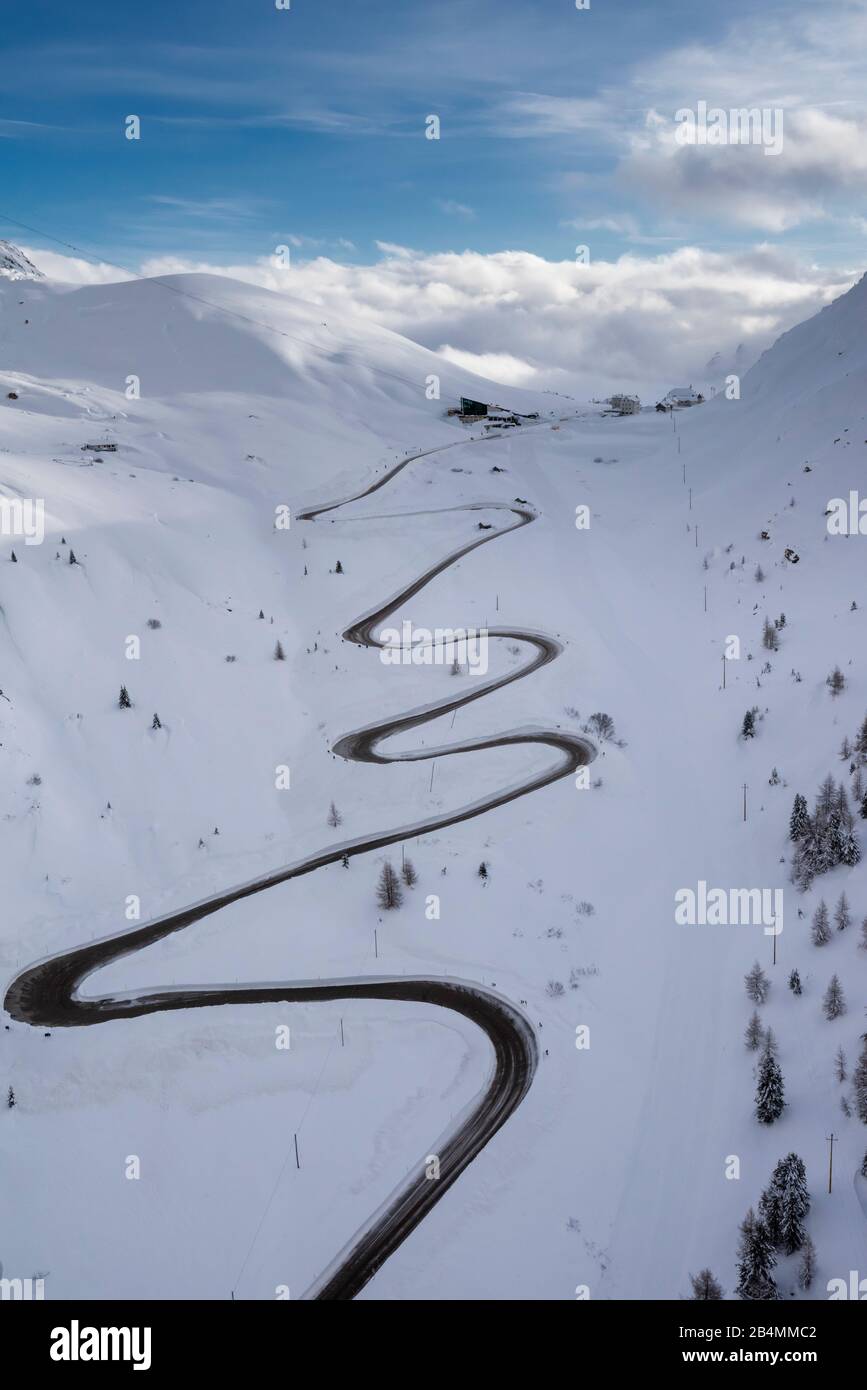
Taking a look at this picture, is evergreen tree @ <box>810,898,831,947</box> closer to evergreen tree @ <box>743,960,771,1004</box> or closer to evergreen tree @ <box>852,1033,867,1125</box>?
evergreen tree @ <box>743,960,771,1004</box>

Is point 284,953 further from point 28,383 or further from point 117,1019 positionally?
point 28,383

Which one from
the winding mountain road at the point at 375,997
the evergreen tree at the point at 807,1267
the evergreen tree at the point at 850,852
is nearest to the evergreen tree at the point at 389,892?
the winding mountain road at the point at 375,997

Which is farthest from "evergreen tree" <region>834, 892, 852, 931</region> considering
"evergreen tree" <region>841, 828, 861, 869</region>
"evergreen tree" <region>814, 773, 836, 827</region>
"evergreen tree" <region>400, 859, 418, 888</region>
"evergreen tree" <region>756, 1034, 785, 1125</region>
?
"evergreen tree" <region>400, 859, 418, 888</region>

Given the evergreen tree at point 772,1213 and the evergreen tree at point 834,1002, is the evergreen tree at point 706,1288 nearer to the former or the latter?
the evergreen tree at point 772,1213

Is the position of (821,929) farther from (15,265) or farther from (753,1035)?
(15,265)

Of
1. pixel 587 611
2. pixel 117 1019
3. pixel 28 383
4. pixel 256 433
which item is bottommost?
pixel 117 1019
